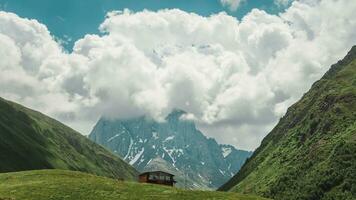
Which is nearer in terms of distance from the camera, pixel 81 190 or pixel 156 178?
pixel 81 190

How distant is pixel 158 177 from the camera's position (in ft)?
475

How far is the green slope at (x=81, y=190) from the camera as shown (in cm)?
7238

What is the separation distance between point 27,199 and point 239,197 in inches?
1259

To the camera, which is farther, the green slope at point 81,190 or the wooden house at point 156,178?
the wooden house at point 156,178

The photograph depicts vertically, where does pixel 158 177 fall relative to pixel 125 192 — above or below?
above

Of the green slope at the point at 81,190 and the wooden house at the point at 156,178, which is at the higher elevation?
the wooden house at the point at 156,178

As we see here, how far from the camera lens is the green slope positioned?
2849 inches

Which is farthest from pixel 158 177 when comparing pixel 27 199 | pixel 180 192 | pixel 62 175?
pixel 27 199

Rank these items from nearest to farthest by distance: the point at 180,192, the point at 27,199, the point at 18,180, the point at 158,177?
the point at 27,199 → the point at 180,192 → the point at 18,180 → the point at 158,177

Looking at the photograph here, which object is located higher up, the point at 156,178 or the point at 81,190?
the point at 156,178

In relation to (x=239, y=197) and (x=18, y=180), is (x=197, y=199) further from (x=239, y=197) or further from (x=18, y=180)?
(x=18, y=180)

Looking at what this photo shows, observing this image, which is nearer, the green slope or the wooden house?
the green slope

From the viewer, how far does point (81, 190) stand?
250 ft

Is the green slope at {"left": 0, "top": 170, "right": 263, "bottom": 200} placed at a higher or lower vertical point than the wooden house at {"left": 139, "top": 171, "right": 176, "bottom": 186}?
lower
